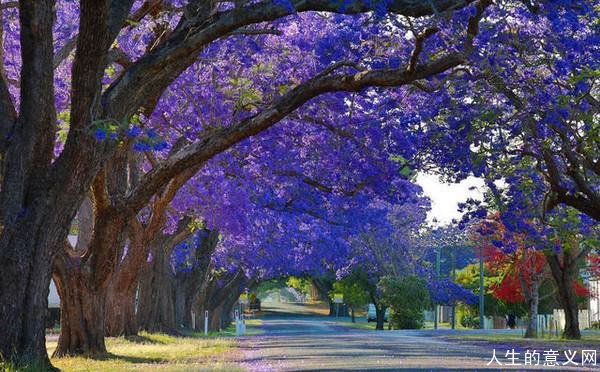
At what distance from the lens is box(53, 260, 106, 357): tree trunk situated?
1789cm

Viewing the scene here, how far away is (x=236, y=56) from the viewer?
19.4 metres

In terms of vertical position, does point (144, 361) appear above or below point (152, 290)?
below

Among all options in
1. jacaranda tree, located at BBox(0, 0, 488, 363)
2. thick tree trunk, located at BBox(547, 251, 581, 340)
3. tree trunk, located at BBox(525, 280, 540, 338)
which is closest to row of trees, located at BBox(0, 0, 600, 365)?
jacaranda tree, located at BBox(0, 0, 488, 363)

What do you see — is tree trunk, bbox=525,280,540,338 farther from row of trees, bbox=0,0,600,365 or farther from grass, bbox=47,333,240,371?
grass, bbox=47,333,240,371

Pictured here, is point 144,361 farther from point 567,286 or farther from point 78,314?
point 567,286

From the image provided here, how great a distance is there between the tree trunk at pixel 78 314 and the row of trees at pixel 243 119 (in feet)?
0.12

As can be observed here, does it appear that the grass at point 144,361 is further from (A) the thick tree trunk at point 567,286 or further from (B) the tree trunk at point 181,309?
(B) the tree trunk at point 181,309

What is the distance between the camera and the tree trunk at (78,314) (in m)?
17.9

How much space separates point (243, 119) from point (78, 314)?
5.77 metres

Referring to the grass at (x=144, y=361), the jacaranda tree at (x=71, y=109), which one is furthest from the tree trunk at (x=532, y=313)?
the jacaranda tree at (x=71, y=109)

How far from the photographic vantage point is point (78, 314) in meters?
18.1

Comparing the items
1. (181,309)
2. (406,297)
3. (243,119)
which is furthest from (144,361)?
(406,297)

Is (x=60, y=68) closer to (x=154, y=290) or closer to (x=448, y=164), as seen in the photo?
(x=448, y=164)

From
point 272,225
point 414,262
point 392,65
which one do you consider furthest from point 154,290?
point 414,262
